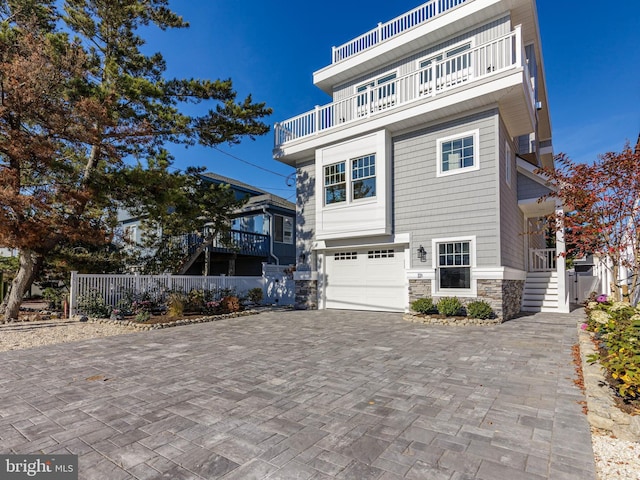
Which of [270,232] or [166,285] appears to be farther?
[270,232]

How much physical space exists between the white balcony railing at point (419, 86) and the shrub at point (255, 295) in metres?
6.05

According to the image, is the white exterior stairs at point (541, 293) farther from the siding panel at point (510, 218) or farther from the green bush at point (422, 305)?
the green bush at point (422, 305)

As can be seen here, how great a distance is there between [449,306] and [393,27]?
9551mm

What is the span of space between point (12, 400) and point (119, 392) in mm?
1053

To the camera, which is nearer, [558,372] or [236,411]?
[236,411]

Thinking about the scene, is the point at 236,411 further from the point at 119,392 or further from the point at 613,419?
the point at 613,419

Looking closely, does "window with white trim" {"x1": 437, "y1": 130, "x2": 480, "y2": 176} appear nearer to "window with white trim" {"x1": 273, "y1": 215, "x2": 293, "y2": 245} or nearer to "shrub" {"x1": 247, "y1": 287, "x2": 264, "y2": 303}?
"shrub" {"x1": 247, "y1": 287, "x2": 264, "y2": 303}

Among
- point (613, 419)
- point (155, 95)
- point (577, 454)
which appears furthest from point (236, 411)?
point (155, 95)

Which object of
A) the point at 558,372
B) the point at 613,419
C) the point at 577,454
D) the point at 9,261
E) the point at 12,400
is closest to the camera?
the point at 577,454

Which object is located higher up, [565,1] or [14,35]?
[565,1]

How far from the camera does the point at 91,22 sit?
34.0ft

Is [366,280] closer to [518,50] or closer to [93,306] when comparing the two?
[518,50]

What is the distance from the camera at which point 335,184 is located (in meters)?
11.8

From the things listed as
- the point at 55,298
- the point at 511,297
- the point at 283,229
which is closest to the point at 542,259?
the point at 511,297
